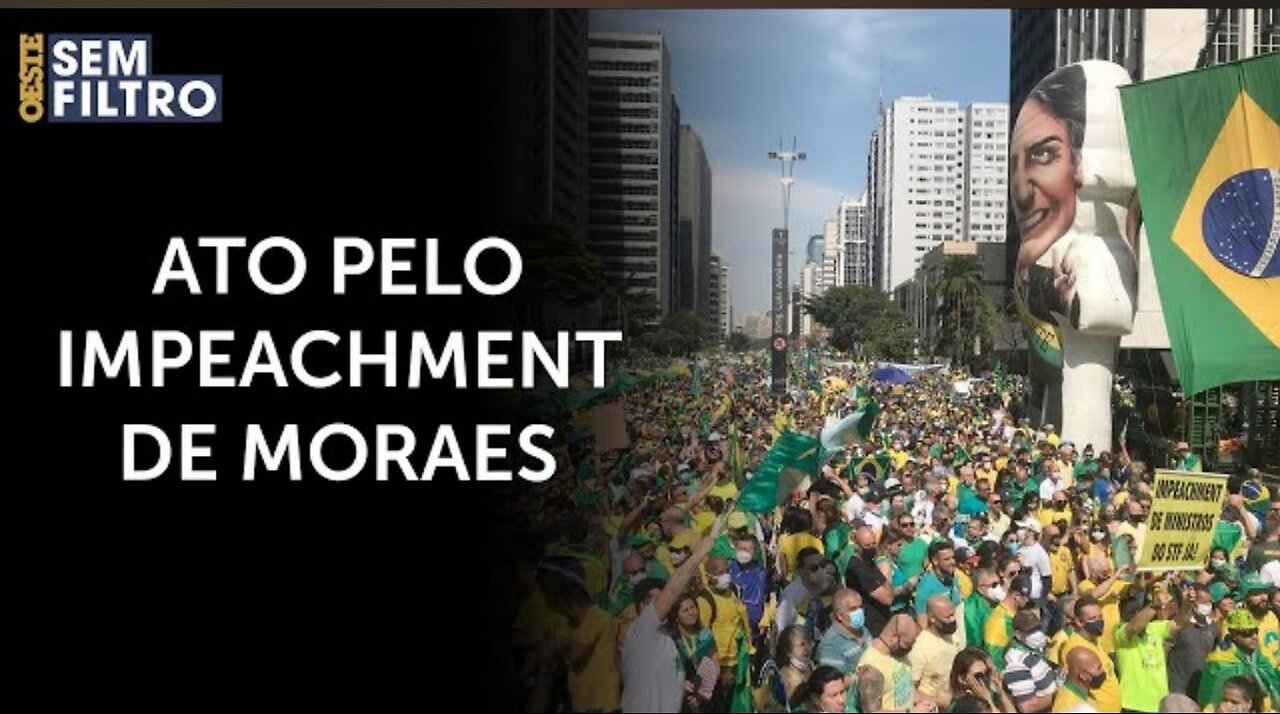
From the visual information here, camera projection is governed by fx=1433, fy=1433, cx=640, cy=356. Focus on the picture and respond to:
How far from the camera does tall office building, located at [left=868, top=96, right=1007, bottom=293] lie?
4.89 meters

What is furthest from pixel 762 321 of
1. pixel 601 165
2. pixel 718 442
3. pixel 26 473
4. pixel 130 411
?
pixel 26 473

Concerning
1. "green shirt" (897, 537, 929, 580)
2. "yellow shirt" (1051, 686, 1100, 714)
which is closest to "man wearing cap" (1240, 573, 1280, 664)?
"yellow shirt" (1051, 686, 1100, 714)

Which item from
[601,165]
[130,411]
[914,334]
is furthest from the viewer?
[914,334]

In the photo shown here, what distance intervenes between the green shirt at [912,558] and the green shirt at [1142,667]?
0.67 m

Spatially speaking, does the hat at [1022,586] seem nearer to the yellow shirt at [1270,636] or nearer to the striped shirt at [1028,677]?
the striped shirt at [1028,677]

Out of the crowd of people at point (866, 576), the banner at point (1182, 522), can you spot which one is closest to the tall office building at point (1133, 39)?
the crowd of people at point (866, 576)

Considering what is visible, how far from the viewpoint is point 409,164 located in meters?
4.47

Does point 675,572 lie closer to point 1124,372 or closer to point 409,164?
point 409,164

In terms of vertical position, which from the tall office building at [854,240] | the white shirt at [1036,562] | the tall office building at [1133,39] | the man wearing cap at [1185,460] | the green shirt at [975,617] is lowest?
the green shirt at [975,617]

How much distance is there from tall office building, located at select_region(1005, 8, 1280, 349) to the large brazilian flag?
9 cm

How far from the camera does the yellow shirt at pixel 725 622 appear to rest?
4.55m

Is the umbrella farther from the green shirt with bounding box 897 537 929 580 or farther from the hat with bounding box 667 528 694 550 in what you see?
the hat with bounding box 667 528 694 550

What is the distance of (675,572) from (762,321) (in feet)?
2.97

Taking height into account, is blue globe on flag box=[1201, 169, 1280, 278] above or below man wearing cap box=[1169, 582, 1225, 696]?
above
